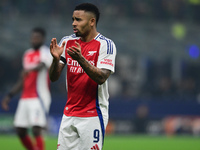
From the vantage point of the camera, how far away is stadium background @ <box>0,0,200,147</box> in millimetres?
17812

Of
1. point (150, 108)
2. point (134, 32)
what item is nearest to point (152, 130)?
point (150, 108)

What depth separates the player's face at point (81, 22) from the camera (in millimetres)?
5195

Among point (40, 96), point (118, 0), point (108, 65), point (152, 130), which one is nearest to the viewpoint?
point (108, 65)

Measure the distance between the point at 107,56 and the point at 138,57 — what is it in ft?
46.8

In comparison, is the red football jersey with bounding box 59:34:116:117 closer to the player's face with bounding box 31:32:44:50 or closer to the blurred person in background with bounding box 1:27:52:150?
the blurred person in background with bounding box 1:27:52:150

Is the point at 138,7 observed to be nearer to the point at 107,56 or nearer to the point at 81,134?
the point at 107,56

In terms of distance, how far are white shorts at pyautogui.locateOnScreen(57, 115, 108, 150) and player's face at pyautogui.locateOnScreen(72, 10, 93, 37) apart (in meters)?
0.99


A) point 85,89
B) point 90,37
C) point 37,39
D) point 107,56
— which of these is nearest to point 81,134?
point 85,89

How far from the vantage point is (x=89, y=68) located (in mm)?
4910

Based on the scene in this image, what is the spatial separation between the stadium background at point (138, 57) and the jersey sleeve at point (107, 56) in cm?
1144

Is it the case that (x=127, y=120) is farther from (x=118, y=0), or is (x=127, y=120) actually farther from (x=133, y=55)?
(x=118, y=0)

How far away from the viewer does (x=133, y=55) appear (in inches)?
771

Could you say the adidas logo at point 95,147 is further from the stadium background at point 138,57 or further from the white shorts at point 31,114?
the stadium background at point 138,57

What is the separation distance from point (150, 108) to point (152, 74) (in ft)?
6.22
